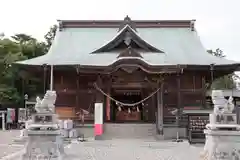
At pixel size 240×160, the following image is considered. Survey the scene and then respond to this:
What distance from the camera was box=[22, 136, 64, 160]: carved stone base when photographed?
8789 mm

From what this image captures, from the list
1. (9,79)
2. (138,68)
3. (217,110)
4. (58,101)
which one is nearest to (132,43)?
(138,68)

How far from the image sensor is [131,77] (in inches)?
821

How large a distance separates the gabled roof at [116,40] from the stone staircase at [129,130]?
12.1ft

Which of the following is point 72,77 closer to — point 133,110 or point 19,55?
point 133,110

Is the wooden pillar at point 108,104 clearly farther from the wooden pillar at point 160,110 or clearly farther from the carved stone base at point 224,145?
the carved stone base at point 224,145

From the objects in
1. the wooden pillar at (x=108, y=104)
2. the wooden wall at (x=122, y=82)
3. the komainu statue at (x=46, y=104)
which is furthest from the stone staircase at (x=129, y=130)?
the komainu statue at (x=46, y=104)

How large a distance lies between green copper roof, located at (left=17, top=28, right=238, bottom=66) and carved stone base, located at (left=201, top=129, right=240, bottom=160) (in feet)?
35.1

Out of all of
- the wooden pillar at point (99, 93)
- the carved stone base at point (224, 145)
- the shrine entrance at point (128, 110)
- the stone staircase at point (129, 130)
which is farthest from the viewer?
the shrine entrance at point (128, 110)

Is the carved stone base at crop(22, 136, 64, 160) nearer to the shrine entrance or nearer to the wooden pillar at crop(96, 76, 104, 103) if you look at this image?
the wooden pillar at crop(96, 76, 104, 103)

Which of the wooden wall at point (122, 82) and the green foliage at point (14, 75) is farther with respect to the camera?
the green foliage at point (14, 75)

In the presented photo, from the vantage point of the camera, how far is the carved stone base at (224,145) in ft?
27.6

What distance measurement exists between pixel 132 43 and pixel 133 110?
5.44m

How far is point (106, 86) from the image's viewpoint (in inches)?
807

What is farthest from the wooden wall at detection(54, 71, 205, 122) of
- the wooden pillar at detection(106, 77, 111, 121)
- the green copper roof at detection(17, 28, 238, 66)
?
the green copper roof at detection(17, 28, 238, 66)
